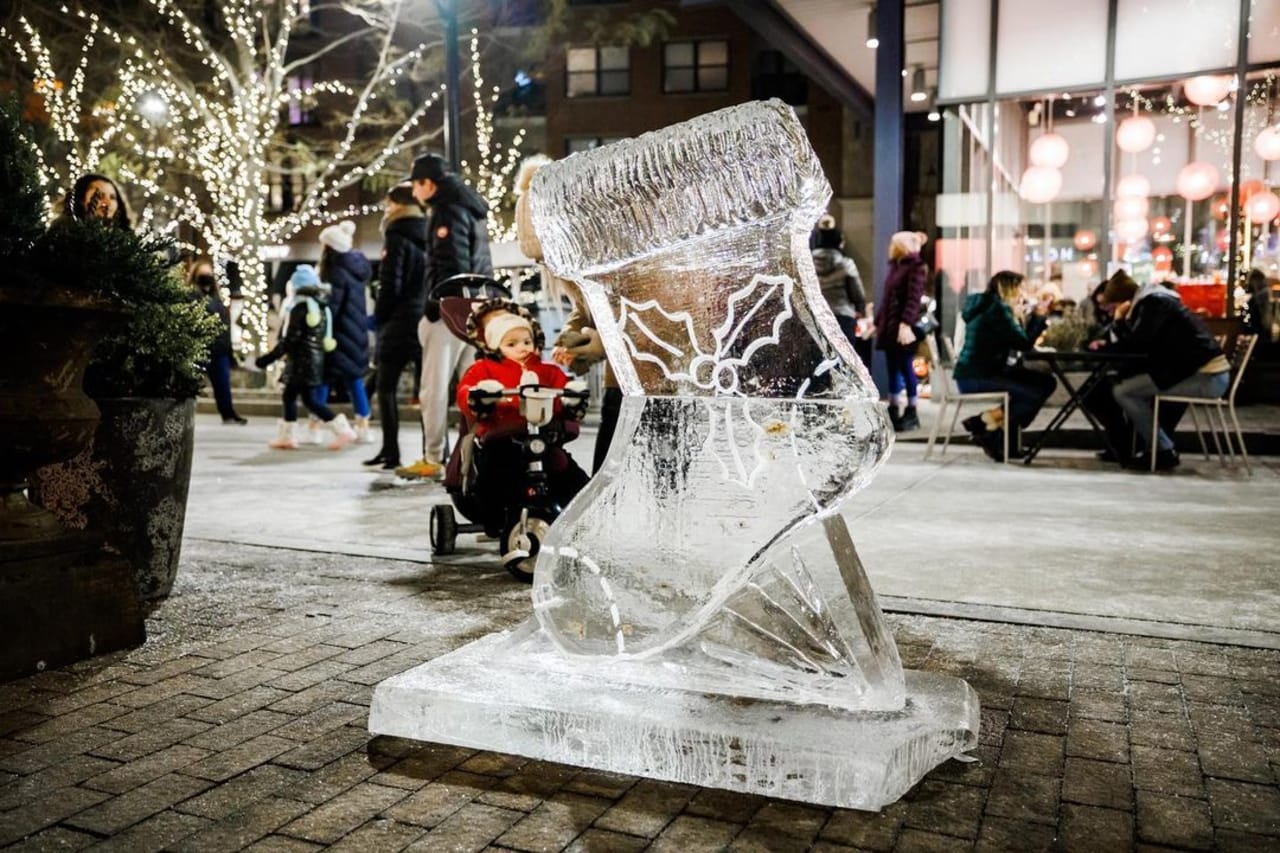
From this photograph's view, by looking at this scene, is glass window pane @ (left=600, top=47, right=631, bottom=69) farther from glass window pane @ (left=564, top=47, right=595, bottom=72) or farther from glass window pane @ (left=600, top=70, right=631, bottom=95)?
glass window pane @ (left=564, top=47, right=595, bottom=72)

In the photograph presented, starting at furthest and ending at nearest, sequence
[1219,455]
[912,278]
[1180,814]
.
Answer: [912,278], [1219,455], [1180,814]

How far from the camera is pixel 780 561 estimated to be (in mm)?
2781

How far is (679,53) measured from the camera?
31.8 meters

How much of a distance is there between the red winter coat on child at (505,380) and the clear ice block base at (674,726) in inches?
77.3

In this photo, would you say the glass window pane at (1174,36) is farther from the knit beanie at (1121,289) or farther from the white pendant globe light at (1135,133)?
the knit beanie at (1121,289)

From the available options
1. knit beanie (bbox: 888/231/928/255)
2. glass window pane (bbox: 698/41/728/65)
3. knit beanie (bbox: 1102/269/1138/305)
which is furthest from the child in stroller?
glass window pane (bbox: 698/41/728/65)

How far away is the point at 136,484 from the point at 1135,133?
537 inches

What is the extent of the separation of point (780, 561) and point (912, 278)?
8.22 m

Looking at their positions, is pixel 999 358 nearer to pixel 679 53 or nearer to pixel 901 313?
pixel 901 313

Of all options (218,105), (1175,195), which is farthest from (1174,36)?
(218,105)

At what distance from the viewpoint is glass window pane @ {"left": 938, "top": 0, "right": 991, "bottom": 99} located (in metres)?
13.7

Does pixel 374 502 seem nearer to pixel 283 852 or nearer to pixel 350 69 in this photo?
pixel 283 852

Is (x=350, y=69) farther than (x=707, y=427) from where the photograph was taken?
Yes

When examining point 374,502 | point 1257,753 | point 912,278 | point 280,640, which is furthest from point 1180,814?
point 912,278
